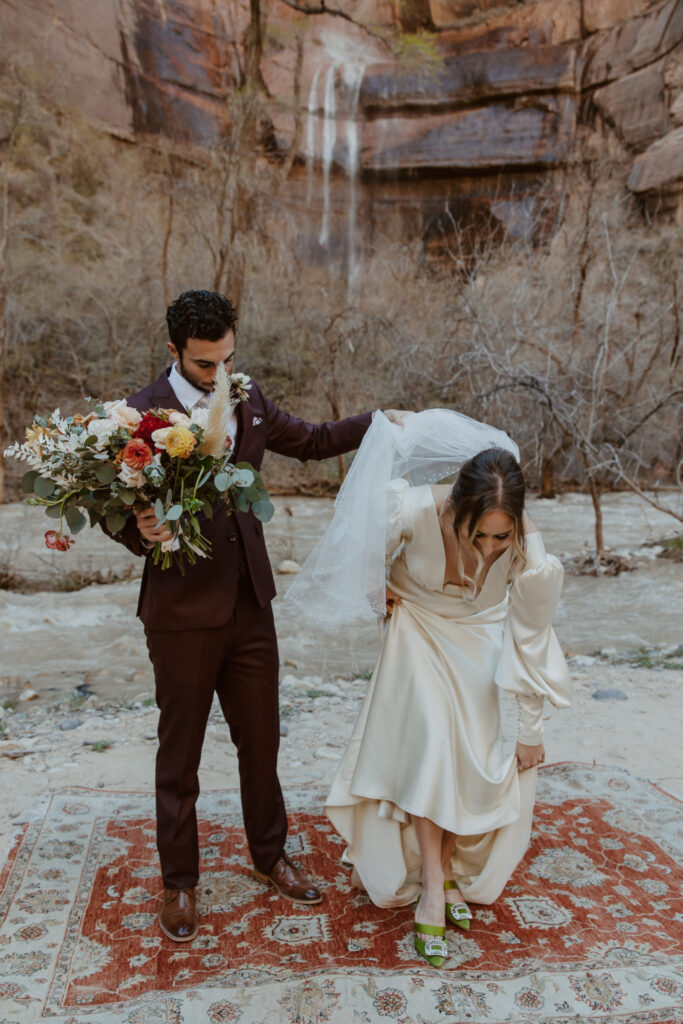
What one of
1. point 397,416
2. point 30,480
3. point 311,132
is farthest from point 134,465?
point 311,132

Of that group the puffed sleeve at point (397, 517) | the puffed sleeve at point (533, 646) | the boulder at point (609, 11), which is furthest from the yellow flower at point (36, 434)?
the boulder at point (609, 11)

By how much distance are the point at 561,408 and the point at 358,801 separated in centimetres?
758

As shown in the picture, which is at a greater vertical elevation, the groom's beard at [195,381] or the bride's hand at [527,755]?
the groom's beard at [195,381]

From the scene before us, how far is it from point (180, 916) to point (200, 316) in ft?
6.34

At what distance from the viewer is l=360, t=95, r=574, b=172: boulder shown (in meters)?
22.4

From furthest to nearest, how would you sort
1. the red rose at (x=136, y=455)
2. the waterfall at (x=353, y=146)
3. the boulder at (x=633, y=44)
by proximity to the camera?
the waterfall at (x=353, y=146), the boulder at (x=633, y=44), the red rose at (x=136, y=455)

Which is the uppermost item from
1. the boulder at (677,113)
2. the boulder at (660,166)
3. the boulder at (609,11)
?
the boulder at (609,11)

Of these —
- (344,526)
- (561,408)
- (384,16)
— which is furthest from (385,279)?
(344,526)

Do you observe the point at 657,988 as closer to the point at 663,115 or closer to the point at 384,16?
the point at 663,115

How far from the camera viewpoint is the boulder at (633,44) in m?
19.8

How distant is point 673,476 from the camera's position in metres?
14.5

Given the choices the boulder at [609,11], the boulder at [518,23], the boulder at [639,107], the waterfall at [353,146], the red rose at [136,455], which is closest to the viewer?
the red rose at [136,455]

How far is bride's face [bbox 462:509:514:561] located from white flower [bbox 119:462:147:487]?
0.99 m

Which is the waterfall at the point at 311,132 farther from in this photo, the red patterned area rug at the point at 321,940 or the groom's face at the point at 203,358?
the red patterned area rug at the point at 321,940
